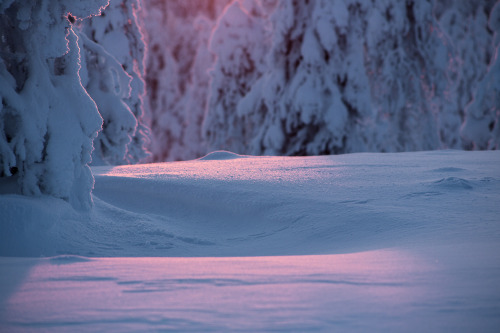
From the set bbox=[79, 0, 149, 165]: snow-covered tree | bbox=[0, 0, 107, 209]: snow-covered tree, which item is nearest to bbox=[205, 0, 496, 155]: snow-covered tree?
bbox=[79, 0, 149, 165]: snow-covered tree

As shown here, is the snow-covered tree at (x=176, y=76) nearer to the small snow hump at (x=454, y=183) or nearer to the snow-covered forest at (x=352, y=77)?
the snow-covered forest at (x=352, y=77)

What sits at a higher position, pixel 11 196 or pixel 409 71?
pixel 409 71

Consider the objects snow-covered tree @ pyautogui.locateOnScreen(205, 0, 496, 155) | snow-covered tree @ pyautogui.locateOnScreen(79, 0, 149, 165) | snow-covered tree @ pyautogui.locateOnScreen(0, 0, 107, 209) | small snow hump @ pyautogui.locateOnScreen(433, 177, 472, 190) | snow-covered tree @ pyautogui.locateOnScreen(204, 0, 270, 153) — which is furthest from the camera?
snow-covered tree @ pyautogui.locateOnScreen(204, 0, 270, 153)

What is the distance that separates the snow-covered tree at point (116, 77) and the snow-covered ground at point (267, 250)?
12.9ft

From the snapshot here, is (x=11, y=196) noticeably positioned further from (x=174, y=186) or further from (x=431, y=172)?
(x=431, y=172)

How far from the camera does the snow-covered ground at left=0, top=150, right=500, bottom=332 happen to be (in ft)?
5.50

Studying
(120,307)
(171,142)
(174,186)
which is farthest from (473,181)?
(171,142)

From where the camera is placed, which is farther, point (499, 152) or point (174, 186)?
point (499, 152)

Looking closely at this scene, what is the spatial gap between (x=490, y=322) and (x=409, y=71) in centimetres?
1649

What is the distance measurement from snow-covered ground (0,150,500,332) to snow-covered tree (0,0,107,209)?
0.67 ft

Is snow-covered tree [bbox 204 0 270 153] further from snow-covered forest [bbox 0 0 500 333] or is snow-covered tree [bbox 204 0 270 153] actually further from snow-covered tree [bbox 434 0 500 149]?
snow-covered forest [bbox 0 0 500 333]

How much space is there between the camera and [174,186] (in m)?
4.81

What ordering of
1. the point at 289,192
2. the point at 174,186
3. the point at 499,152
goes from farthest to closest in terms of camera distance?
1. the point at 499,152
2. the point at 174,186
3. the point at 289,192

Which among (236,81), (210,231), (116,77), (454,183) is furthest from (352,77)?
(210,231)
